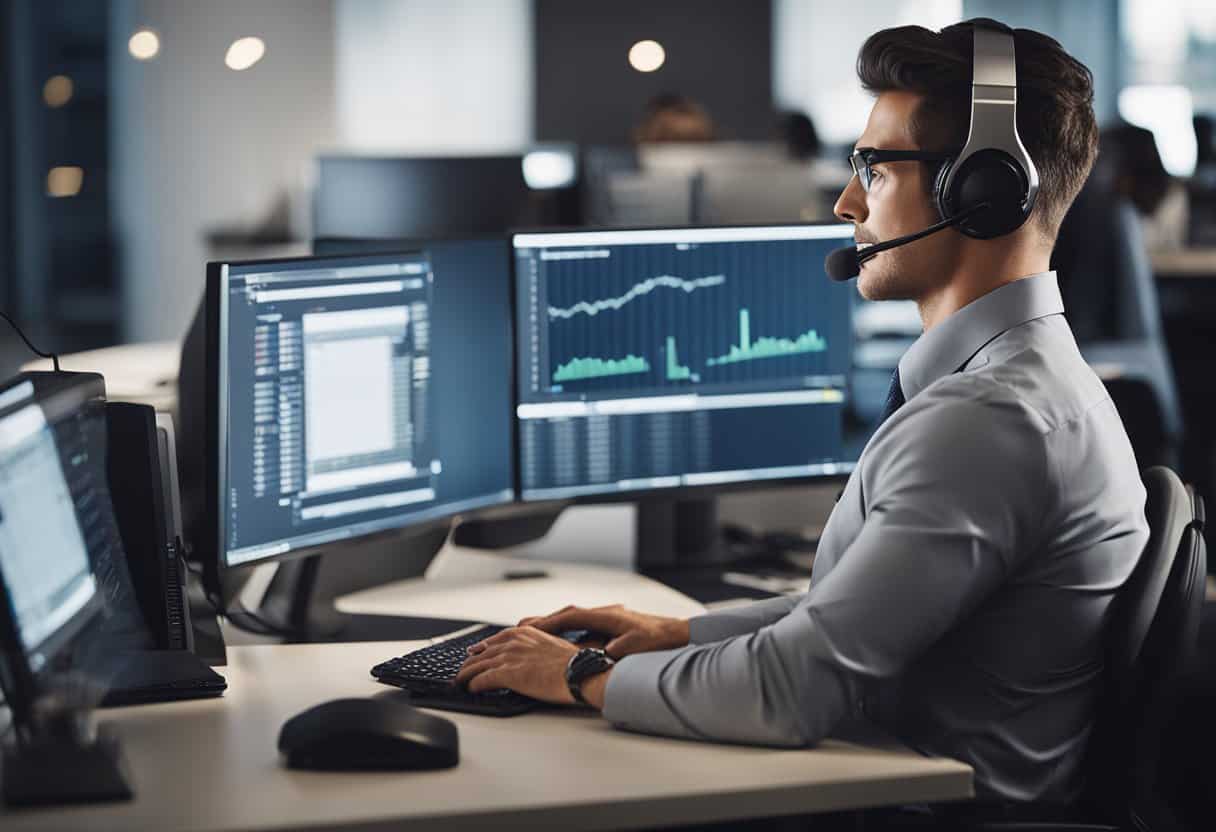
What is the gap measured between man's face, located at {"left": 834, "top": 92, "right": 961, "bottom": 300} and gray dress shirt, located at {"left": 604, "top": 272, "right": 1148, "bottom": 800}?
61mm

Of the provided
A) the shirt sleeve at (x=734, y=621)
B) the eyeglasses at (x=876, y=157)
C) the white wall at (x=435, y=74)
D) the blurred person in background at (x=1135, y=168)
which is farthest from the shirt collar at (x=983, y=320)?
the white wall at (x=435, y=74)

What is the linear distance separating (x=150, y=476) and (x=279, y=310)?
10.8 inches

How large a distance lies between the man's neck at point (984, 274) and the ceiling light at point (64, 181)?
21.3 feet

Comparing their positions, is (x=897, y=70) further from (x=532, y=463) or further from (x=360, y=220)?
(x=360, y=220)

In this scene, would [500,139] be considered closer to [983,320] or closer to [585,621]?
[585,621]

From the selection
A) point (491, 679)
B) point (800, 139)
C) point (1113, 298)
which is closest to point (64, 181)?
point (800, 139)

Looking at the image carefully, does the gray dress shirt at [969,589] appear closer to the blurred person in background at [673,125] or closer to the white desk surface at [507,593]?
the white desk surface at [507,593]

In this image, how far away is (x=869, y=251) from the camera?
4.91 ft

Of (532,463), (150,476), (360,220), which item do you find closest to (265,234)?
(360,220)

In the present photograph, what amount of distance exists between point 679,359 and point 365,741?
1002 mm

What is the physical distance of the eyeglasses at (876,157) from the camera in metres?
1.44

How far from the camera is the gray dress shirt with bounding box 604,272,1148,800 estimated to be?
4.03ft

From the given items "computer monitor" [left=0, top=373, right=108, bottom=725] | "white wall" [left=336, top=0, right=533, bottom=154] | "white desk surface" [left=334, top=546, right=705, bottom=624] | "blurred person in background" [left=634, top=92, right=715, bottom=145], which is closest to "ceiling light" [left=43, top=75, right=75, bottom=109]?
"white wall" [left=336, top=0, right=533, bottom=154]

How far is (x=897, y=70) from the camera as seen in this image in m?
1.43
